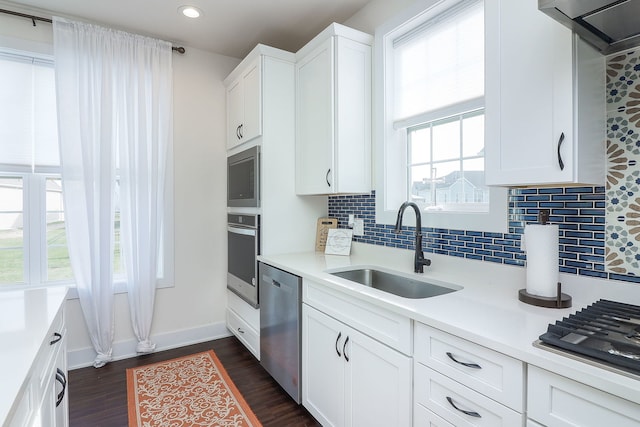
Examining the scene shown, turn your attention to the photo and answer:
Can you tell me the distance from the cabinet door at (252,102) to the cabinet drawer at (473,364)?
6.10 ft

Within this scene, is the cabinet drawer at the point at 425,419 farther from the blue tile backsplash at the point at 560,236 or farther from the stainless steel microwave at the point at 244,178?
the stainless steel microwave at the point at 244,178

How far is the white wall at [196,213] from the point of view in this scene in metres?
2.94

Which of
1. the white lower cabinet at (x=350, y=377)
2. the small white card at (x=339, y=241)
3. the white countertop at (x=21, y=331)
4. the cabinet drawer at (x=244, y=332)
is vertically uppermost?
the small white card at (x=339, y=241)

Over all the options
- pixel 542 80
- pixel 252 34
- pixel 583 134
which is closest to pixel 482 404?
pixel 583 134

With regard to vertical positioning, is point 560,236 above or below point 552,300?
above

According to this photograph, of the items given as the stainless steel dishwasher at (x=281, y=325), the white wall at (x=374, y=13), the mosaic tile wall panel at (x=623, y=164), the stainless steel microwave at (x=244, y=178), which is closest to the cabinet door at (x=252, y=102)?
the stainless steel microwave at (x=244, y=178)

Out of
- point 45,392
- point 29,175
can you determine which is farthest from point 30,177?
point 45,392

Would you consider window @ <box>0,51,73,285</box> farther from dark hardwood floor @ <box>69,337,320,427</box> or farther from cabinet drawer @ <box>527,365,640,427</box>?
cabinet drawer @ <box>527,365,640,427</box>

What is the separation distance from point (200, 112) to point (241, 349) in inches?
83.0

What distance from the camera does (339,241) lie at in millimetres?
2541

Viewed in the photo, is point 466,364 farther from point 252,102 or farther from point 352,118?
point 252,102

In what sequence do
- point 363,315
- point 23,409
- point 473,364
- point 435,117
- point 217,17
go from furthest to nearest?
point 217,17, point 435,117, point 363,315, point 473,364, point 23,409

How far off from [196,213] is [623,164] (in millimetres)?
2867

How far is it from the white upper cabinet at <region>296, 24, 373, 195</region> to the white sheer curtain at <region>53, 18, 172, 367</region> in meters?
1.29
